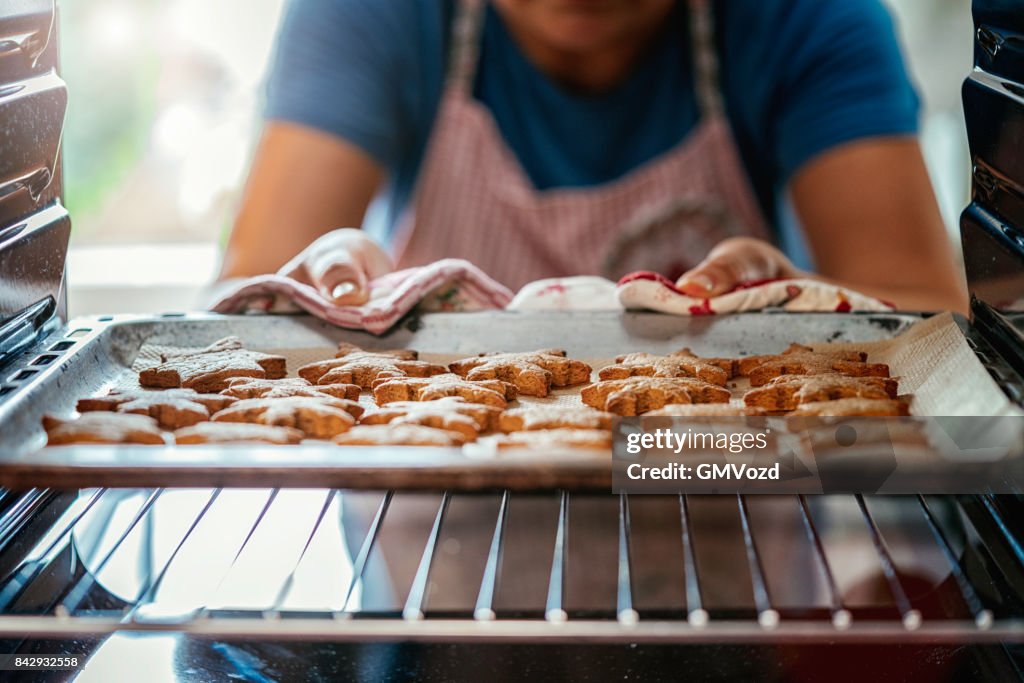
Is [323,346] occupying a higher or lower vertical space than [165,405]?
higher

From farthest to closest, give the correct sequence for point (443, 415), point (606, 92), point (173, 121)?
point (173, 121)
point (606, 92)
point (443, 415)

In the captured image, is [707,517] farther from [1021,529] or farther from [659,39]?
[659,39]

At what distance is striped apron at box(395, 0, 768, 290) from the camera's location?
2.21 metres

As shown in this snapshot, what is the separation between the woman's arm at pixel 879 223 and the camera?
1.90 m

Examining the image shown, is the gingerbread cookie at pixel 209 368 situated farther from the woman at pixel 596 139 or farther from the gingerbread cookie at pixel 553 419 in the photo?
the woman at pixel 596 139

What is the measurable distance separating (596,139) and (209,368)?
1.32 m

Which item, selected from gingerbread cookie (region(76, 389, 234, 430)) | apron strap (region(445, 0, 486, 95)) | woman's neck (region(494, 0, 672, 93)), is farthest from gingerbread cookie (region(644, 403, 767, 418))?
apron strap (region(445, 0, 486, 95))

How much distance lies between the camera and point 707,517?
1.83 metres

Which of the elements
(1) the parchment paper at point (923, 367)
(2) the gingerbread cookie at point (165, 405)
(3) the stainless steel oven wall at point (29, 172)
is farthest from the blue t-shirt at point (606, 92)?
(2) the gingerbread cookie at point (165, 405)

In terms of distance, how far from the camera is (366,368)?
1.27 meters

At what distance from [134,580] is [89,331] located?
340mm

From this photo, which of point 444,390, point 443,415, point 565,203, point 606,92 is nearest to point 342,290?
point 444,390

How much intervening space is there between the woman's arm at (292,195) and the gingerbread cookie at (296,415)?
0.88 m

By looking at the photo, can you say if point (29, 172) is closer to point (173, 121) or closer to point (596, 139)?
point (596, 139)
